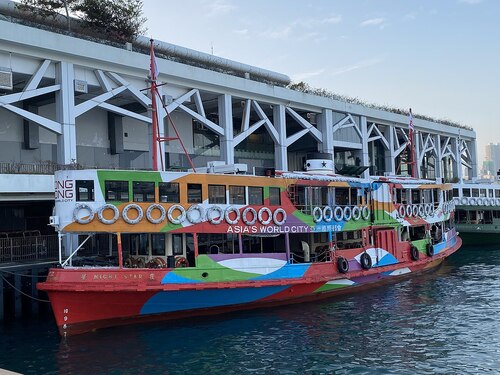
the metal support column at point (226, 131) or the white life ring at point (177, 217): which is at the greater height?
the metal support column at point (226, 131)

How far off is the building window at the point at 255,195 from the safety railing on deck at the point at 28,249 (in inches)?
360

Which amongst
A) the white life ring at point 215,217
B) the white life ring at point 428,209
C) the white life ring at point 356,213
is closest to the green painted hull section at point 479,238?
the white life ring at point 428,209

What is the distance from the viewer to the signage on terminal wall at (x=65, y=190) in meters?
16.1

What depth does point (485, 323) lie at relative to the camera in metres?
16.6

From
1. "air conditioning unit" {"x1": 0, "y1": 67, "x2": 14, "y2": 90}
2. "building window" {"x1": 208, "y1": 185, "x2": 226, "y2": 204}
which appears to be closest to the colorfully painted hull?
"building window" {"x1": 208, "y1": 185, "x2": 226, "y2": 204}

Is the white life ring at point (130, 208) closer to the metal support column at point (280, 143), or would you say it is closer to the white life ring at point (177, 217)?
the white life ring at point (177, 217)

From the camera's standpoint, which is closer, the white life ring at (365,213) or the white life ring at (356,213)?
the white life ring at (356,213)

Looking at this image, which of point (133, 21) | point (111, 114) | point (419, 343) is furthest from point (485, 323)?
point (133, 21)

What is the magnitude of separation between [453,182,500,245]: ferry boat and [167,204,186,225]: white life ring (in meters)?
28.9

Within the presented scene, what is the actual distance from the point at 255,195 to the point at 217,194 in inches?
64.4

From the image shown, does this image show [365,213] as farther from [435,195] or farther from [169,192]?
[169,192]

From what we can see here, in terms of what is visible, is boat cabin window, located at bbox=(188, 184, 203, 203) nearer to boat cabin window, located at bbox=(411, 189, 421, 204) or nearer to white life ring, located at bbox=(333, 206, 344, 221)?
white life ring, located at bbox=(333, 206, 344, 221)

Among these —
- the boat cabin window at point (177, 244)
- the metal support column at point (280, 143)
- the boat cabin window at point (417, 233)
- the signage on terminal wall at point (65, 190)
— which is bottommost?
the boat cabin window at point (417, 233)

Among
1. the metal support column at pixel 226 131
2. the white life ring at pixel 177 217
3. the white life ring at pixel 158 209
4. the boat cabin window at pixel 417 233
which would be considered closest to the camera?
the white life ring at pixel 158 209
